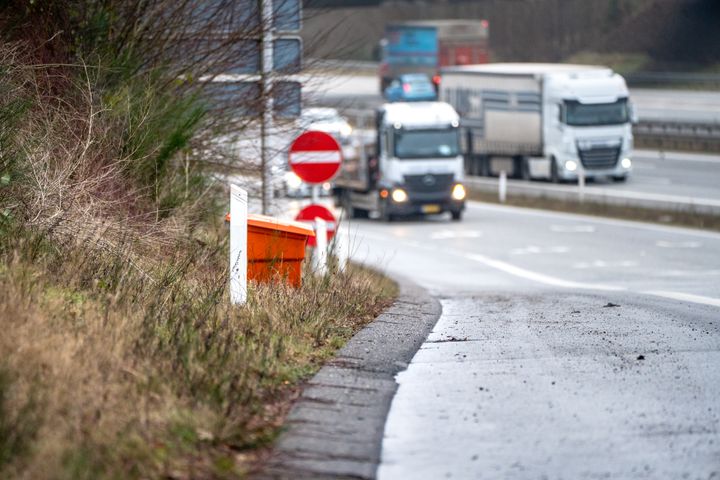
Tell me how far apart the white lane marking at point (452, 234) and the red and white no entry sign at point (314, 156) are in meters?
15.3

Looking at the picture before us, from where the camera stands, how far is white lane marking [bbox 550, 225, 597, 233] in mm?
32500

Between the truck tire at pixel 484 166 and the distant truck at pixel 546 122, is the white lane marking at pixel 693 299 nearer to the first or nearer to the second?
the distant truck at pixel 546 122

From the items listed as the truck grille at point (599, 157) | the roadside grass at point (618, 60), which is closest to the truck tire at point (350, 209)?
the truck grille at point (599, 157)

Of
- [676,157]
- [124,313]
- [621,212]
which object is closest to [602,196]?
[621,212]

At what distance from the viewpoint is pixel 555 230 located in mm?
32938

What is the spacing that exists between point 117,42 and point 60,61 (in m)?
1.22

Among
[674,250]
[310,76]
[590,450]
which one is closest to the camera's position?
[590,450]

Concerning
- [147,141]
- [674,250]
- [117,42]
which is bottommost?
[674,250]

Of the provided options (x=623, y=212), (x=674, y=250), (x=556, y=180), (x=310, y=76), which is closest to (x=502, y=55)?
(x=556, y=180)

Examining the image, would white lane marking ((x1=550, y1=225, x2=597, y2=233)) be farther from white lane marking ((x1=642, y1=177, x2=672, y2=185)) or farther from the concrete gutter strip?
the concrete gutter strip

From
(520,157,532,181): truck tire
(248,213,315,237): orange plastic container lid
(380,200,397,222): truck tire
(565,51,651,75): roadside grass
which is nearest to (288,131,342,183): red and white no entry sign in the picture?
(248,213,315,237): orange plastic container lid

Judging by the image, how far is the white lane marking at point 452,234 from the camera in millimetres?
32750

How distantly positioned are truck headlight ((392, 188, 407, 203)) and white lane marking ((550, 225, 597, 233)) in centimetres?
461

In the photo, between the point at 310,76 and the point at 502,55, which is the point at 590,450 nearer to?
the point at 310,76
